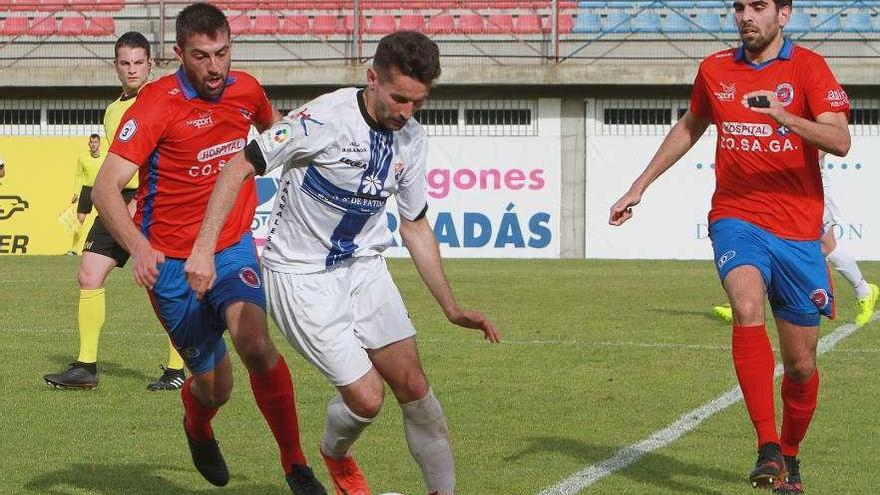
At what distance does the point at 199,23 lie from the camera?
6.05m

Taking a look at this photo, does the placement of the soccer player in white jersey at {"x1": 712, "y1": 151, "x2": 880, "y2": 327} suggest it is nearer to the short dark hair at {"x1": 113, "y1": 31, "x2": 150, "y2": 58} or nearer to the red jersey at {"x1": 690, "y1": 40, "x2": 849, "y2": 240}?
the short dark hair at {"x1": 113, "y1": 31, "x2": 150, "y2": 58}

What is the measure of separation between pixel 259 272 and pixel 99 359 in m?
5.09

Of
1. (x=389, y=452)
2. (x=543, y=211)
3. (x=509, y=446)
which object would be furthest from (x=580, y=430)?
(x=543, y=211)

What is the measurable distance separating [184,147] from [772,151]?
2.55 metres

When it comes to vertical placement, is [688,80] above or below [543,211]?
above

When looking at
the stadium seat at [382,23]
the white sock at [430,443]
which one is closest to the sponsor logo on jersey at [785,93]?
the white sock at [430,443]

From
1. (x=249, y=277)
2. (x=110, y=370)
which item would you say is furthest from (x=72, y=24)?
Result: (x=249, y=277)

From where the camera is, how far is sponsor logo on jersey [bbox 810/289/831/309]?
631 centimetres

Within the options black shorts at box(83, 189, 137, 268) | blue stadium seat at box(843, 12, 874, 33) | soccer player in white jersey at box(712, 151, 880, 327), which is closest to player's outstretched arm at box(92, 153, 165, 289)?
black shorts at box(83, 189, 137, 268)

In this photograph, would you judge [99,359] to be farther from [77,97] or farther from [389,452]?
[77,97]

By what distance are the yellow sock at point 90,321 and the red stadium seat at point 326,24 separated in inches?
830

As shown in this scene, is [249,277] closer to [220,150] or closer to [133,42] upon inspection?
[220,150]

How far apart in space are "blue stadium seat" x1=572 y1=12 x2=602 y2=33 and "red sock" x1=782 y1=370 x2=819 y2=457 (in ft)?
78.2

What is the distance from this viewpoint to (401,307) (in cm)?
553
